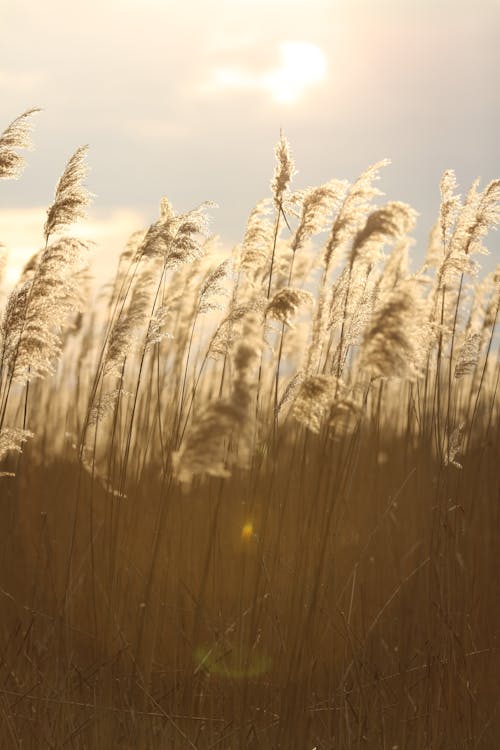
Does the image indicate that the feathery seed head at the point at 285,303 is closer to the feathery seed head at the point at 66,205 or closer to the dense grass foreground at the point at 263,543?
the dense grass foreground at the point at 263,543

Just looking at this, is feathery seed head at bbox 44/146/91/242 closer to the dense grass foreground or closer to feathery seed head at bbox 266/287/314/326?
the dense grass foreground

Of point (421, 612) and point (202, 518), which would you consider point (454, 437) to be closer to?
point (421, 612)

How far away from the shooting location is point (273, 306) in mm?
3135

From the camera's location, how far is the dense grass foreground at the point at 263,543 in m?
2.76

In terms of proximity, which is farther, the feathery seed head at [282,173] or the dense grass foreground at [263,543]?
the feathery seed head at [282,173]

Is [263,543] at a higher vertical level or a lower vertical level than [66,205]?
lower

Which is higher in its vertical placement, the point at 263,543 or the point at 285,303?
the point at 285,303

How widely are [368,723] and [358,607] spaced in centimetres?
87

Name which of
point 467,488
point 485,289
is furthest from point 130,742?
point 485,289

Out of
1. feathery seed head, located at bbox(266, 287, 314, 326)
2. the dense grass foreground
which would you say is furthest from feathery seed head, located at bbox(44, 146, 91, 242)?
feathery seed head, located at bbox(266, 287, 314, 326)

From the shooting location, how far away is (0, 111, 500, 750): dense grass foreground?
9.06 ft

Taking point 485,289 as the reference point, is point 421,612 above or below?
below

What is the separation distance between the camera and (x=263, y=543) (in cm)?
315

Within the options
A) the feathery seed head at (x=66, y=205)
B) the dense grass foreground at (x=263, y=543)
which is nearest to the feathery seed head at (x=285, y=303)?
the dense grass foreground at (x=263, y=543)
